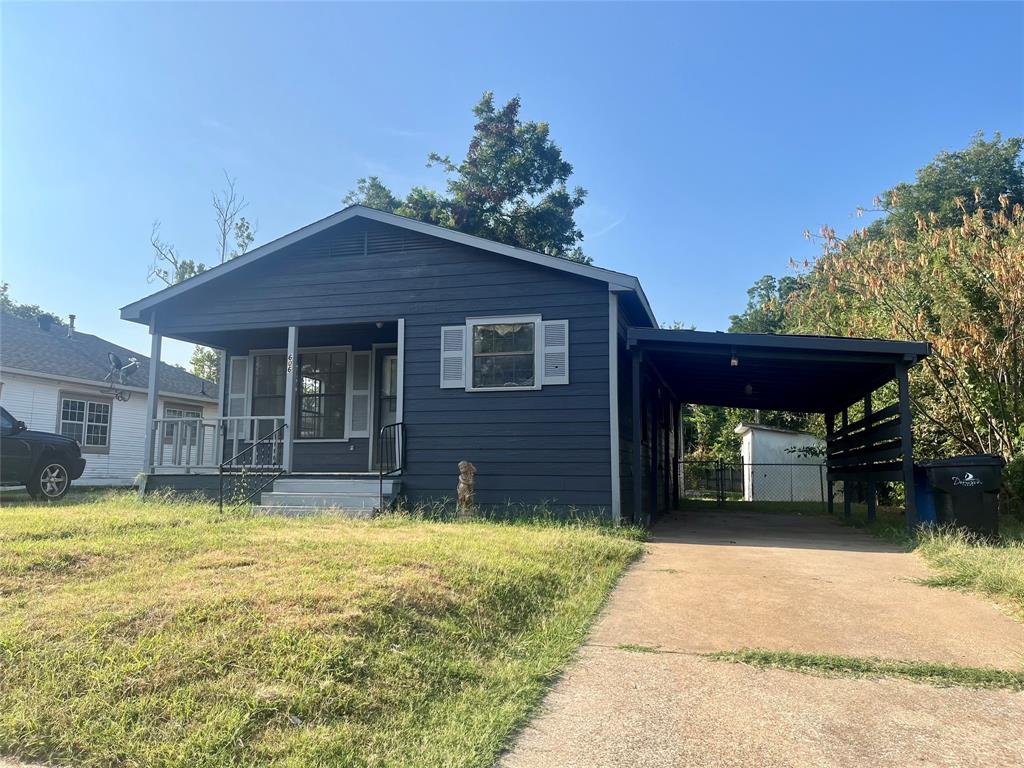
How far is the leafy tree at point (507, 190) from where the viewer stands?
26.6m

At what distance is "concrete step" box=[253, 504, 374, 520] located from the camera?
8.89 meters

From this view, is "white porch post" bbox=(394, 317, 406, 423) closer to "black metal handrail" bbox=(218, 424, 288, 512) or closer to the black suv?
"black metal handrail" bbox=(218, 424, 288, 512)

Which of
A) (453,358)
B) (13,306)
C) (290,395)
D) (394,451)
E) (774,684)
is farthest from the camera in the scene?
(13,306)

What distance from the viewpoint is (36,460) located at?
1127 cm

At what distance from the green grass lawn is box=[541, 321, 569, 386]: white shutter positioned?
12.1 feet

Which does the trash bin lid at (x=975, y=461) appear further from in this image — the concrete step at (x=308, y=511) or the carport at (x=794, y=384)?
the concrete step at (x=308, y=511)

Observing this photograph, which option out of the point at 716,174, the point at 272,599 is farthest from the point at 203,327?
the point at 716,174

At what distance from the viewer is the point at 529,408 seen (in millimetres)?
9328

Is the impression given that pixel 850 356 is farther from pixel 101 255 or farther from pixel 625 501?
pixel 101 255

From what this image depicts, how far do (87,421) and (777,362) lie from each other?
1636 cm

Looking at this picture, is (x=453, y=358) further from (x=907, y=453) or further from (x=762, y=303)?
(x=762, y=303)

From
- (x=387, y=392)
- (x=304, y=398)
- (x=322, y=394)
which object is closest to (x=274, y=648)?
(x=387, y=392)

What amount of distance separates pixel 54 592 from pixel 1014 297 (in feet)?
38.2

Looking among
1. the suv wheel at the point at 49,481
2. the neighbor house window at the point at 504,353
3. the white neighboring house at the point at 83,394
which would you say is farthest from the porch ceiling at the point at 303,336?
the white neighboring house at the point at 83,394
